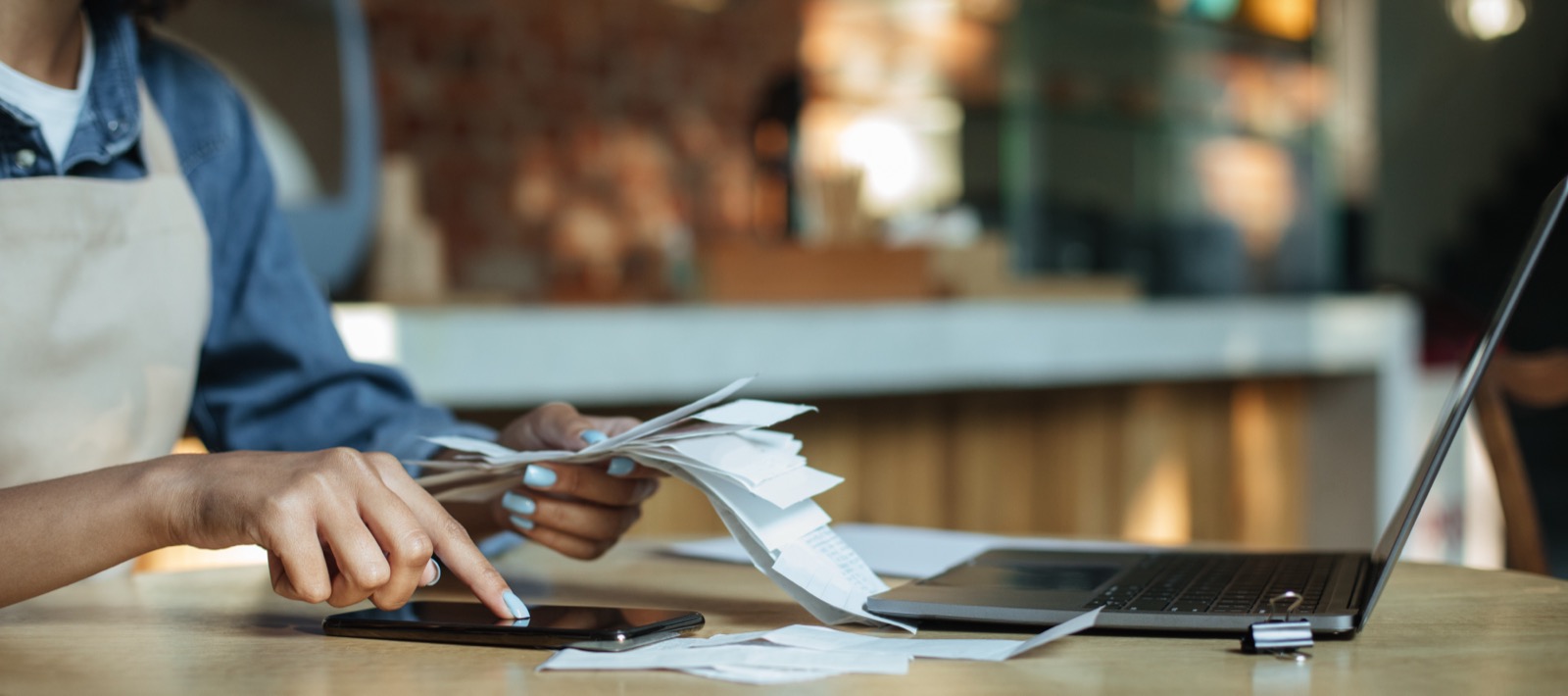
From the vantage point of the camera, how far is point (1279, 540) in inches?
102

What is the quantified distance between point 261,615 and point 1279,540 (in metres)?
2.16

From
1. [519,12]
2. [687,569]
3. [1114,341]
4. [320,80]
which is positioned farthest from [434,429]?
[519,12]

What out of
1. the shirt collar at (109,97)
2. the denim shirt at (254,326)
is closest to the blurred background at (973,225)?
the denim shirt at (254,326)

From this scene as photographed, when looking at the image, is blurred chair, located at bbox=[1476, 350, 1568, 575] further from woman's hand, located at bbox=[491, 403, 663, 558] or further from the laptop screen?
woman's hand, located at bbox=[491, 403, 663, 558]

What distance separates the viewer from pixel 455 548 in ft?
2.23

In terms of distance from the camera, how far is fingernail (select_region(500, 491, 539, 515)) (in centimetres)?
86

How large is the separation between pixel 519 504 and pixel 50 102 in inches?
17.7

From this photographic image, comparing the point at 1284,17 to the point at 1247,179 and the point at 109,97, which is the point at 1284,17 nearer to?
the point at 1247,179

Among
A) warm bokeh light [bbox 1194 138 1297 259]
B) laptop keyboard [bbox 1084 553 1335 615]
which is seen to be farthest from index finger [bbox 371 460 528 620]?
Result: warm bokeh light [bbox 1194 138 1297 259]

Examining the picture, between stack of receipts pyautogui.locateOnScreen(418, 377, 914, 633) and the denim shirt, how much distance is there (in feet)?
1.16

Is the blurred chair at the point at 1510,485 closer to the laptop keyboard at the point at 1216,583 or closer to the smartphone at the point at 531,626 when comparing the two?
the laptop keyboard at the point at 1216,583

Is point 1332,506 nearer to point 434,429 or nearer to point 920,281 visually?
point 920,281

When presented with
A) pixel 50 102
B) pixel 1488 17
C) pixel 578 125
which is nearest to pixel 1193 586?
pixel 50 102

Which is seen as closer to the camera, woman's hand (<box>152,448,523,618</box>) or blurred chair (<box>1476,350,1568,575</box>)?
woman's hand (<box>152,448,523,618</box>)
